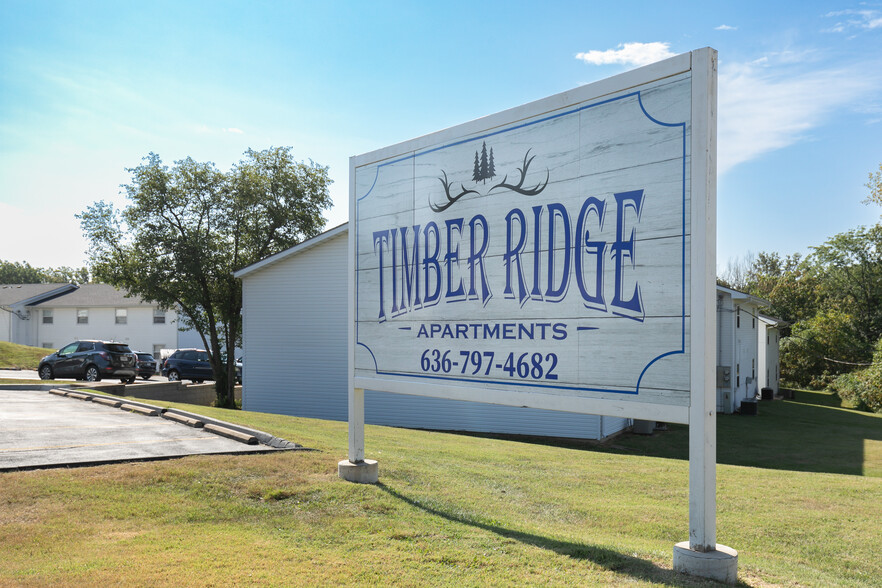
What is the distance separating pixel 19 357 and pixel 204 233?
16746 millimetres

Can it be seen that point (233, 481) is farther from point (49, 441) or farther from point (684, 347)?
point (684, 347)

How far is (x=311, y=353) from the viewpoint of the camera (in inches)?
893

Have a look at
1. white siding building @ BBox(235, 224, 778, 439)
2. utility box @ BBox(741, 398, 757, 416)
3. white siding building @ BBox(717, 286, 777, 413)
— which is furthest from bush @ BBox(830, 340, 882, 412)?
white siding building @ BBox(235, 224, 778, 439)

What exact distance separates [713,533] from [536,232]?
9.78 ft

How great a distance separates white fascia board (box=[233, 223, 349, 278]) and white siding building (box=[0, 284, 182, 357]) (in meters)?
28.4

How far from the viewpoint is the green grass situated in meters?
35.2

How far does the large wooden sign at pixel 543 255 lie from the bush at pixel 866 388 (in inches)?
1234

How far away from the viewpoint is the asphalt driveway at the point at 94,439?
804cm

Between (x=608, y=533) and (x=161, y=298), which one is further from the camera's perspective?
(x=161, y=298)

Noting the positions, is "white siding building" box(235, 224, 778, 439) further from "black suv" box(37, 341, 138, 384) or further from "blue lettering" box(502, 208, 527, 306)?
"blue lettering" box(502, 208, 527, 306)

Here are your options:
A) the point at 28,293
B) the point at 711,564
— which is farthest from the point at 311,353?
the point at 28,293

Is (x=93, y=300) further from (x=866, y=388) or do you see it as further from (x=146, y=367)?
(x=866, y=388)

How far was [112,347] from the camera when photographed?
26953 mm

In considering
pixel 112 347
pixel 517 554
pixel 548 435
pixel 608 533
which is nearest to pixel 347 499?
pixel 517 554
